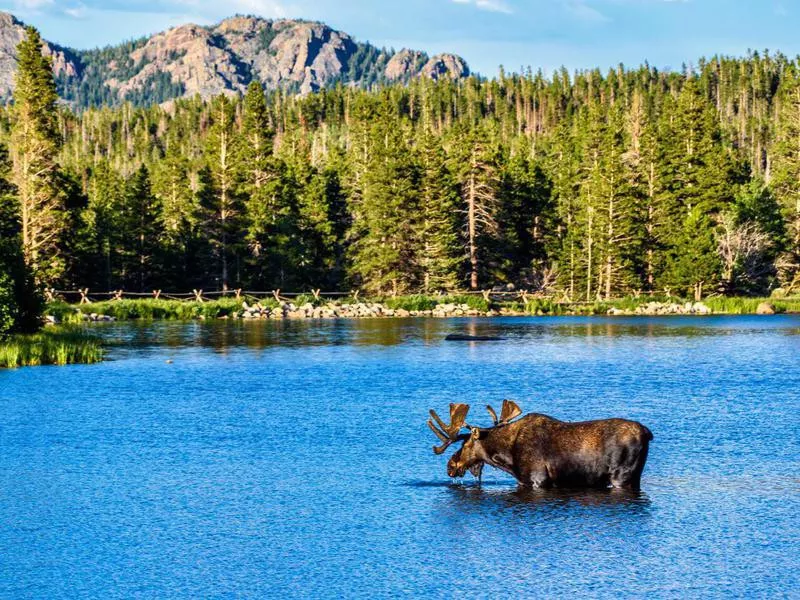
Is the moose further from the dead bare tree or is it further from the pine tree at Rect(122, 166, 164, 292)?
the dead bare tree

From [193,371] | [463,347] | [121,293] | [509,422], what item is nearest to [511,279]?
[121,293]

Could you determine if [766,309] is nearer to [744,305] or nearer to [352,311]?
[744,305]

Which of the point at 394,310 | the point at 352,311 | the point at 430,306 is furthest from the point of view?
the point at 430,306

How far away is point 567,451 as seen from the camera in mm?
15031

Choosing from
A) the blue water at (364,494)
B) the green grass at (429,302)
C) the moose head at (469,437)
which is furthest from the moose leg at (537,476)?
the green grass at (429,302)

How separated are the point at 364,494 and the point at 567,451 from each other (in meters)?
3.21

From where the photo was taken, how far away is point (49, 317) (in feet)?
174

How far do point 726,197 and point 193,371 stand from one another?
217ft

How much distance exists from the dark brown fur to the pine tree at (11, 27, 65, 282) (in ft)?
201

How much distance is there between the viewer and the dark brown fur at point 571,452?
14.9 m

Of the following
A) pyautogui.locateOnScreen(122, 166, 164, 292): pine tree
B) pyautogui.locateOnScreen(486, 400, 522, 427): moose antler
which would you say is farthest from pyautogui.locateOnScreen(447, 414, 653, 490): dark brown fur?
pyautogui.locateOnScreen(122, 166, 164, 292): pine tree

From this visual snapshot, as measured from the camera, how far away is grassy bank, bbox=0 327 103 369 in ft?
120

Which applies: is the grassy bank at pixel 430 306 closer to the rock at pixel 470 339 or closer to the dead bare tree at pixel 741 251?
the dead bare tree at pixel 741 251

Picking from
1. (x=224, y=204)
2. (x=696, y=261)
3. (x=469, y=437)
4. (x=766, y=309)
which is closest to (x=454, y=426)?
(x=469, y=437)
